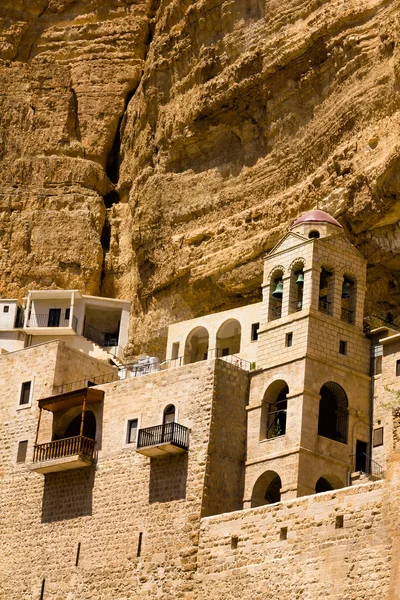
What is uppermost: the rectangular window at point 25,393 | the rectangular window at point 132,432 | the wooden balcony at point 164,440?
the rectangular window at point 25,393

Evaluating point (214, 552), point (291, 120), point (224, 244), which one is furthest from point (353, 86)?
point (214, 552)

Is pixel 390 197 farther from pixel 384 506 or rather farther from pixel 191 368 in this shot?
pixel 384 506

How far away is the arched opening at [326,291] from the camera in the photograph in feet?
119

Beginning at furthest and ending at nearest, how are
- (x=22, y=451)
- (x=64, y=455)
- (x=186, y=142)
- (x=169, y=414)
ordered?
(x=186, y=142) < (x=22, y=451) < (x=64, y=455) < (x=169, y=414)

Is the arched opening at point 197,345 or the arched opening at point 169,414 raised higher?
the arched opening at point 197,345

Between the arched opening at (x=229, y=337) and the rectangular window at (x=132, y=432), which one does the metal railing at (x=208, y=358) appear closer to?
the arched opening at (x=229, y=337)

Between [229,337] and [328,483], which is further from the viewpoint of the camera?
[229,337]

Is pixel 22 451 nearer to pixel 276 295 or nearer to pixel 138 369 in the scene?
pixel 138 369

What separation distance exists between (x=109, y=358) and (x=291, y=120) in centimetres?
1056

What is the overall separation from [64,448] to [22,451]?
2.24 meters

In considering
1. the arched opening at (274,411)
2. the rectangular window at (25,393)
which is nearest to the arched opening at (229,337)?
the rectangular window at (25,393)

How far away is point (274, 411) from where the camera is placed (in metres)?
35.2

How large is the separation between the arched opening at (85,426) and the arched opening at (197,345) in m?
5.48

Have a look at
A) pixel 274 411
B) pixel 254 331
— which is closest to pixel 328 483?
pixel 274 411
